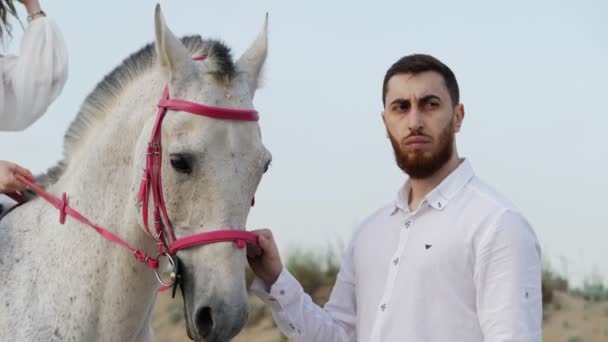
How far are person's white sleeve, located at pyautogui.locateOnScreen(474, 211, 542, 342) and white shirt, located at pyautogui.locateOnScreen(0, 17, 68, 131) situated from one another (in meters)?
2.55

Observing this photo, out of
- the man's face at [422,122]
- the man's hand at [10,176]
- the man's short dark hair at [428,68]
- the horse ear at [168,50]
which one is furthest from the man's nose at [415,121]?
the man's hand at [10,176]

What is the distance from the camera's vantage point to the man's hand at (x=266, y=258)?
11.3 ft

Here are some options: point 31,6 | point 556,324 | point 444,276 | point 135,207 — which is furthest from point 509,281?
point 556,324

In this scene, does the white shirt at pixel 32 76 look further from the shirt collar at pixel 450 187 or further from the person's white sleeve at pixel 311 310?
the shirt collar at pixel 450 187

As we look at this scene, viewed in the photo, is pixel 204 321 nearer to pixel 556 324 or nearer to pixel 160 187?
pixel 160 187

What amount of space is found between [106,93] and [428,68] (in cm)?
164

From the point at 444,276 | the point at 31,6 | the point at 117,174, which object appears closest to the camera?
the point at 444,276

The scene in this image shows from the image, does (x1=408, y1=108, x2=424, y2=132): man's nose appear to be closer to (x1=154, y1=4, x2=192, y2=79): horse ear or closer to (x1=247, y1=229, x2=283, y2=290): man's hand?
(x1=247, y1=229, x2=283, y2=290): man's hand

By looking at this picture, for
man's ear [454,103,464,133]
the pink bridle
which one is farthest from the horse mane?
man's ear [454,103,464,133]

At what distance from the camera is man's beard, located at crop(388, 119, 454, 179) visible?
3.24 metres

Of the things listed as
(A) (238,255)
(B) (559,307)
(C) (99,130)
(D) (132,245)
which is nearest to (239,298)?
(A) (238,255)

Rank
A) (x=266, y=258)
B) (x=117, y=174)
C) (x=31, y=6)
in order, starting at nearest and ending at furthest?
1. (x=266, y=258)
2. (x=117, y=174)
3. (x=31, y=6)

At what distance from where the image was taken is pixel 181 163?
132 inches

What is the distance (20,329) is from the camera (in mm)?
3617
